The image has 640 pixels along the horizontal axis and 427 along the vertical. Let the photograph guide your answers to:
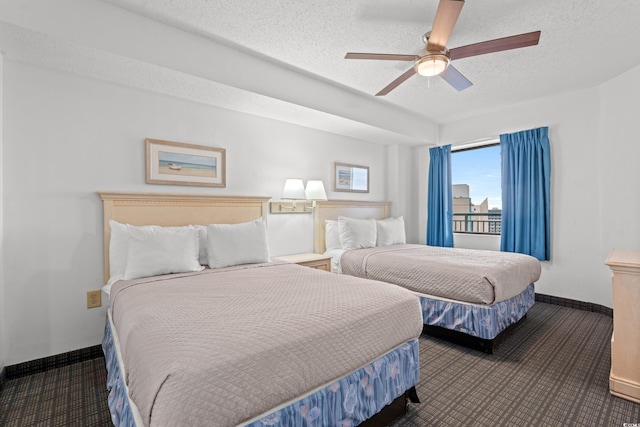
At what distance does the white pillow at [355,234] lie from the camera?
12.6 feet

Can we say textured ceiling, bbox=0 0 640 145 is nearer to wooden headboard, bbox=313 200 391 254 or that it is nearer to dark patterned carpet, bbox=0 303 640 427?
wooden headboard, bbox=313 200 391 254

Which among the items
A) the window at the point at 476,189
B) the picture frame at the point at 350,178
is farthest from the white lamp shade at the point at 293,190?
the window at the point at 476,189

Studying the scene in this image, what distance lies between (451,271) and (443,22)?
196cm

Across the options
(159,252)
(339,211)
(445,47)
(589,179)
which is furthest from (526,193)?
(159,252)

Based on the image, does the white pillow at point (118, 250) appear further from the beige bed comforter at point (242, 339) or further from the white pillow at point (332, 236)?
the white pillow at point (332, 236)

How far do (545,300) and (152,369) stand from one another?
14.8 feet

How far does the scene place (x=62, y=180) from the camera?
90.7 inches

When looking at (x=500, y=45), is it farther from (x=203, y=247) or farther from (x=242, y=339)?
(x=203, y=247)

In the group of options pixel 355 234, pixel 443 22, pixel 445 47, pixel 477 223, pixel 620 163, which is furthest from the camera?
pixel 477 223

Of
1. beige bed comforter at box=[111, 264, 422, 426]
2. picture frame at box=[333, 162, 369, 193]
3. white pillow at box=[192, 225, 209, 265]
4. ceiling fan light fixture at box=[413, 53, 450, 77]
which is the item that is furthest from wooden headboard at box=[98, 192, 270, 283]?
ceiling fan light fixture at box=[413, 53, 450, 77]

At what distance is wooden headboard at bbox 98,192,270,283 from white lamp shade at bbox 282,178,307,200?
24 centimetres

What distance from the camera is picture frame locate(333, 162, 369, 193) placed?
4324 mm

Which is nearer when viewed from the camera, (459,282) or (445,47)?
(445,47)

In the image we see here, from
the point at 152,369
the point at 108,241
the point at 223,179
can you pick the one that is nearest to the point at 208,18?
the point at 223,179
